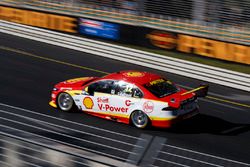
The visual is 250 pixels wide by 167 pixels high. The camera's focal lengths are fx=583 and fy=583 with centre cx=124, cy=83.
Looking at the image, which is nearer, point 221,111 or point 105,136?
point 105,136

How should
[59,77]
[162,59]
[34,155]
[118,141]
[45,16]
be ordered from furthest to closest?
[45,16] < [162,59] < [59,77] < [118,141] < [34,155]

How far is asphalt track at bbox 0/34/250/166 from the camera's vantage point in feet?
50.0

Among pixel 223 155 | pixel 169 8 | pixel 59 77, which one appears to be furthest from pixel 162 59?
pixel 223 155

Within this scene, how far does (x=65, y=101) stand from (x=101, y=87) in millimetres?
1417

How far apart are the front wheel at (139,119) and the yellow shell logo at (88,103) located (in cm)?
139

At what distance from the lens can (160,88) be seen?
1630 cm

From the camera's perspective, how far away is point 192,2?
24094 mm

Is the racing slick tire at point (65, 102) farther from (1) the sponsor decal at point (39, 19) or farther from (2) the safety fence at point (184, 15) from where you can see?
(1) the sponsor decal at point (39, 19)

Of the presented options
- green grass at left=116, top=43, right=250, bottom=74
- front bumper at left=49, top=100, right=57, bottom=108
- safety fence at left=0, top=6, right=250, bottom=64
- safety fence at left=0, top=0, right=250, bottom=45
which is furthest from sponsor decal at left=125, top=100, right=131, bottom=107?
safety fence at left=0, top=0, right=250, bottom=45

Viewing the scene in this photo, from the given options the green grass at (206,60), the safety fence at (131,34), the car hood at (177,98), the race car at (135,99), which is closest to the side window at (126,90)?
the race car at (135,99)

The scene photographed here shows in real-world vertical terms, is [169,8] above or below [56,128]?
above

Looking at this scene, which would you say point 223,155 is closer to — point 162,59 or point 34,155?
point 34,155

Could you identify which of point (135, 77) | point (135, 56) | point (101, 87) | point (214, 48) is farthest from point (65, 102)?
point (214, 48)

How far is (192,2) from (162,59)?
288 cm
